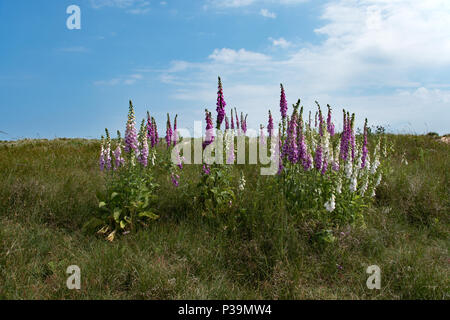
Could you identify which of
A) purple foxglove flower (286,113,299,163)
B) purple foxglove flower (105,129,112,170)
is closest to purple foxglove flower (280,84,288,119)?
purple foxglove flower (286,113,299,163)

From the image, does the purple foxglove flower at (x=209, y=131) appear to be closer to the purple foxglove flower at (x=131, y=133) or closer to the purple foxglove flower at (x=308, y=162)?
the purple foxglove flower at (x=131, y=133)

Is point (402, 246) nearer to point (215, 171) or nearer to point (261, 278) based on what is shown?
point (261, 278)

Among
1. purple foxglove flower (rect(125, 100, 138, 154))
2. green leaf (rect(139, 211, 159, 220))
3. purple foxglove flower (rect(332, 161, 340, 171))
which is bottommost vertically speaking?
green leaf (rect(139, 211, 159, 220))

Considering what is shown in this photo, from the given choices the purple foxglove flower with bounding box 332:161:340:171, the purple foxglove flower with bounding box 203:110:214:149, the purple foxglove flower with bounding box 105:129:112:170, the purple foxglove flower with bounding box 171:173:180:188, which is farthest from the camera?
the purple foxglove flower with bounding box 171:173:180:188

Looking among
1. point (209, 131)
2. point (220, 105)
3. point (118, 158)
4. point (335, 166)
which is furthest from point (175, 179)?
point (335, 166)

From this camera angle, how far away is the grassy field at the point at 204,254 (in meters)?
3.88

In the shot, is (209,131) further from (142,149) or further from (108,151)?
(108,151)

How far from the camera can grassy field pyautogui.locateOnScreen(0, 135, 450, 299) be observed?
3877mm

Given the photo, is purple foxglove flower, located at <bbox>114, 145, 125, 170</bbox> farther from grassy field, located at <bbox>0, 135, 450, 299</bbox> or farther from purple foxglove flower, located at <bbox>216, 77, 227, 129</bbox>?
purple foxglove flower, located at <bbox>216, 77, 227, 129</bbox>

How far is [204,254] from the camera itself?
14.6ft

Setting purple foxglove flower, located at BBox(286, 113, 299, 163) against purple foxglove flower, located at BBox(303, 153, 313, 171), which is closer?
purple foxglove flower, located at BBox(286, 113, 299, 163)

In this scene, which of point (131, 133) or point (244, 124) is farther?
point (244, 124)
